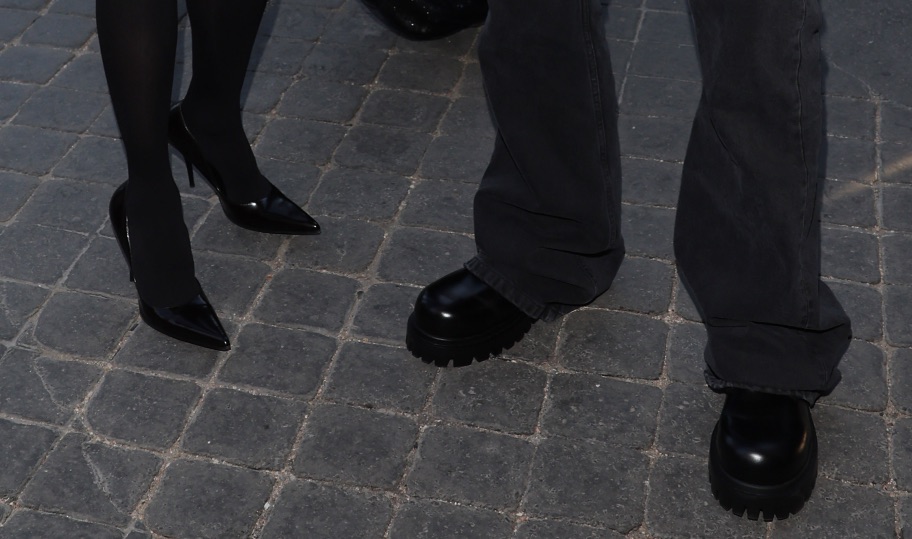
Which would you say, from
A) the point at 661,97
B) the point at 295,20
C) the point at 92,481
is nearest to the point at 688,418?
the point at 92,481

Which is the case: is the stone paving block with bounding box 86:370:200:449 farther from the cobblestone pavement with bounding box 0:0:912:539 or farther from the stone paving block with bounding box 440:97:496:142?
the stone paving block with bounding box 440:97:496:142

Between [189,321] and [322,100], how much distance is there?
1.25 m

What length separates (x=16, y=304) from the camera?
119 inches

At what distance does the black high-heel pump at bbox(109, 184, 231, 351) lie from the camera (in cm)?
284

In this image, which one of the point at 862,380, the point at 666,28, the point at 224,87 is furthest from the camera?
the point at 666,28

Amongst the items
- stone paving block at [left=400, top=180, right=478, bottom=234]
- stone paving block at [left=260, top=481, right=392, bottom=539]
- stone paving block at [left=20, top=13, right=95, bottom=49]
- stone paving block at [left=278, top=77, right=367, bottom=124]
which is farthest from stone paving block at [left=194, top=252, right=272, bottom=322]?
stone paving block at [left=20, top=13, right=95, bottom=49]

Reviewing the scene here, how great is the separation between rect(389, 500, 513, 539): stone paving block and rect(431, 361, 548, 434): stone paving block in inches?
10.2

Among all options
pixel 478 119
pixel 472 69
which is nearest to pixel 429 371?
pixel 478 119

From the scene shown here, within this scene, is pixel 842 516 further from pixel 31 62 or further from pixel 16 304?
pixel 31 62

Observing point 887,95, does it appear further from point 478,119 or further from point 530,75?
point 530,75

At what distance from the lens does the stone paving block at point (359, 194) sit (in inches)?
132

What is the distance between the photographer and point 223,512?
2.45m

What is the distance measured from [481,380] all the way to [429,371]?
13 centimetres

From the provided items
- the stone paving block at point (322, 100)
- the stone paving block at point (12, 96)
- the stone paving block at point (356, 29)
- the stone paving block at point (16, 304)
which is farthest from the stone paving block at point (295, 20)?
the stone paving block at point (16, 304)
